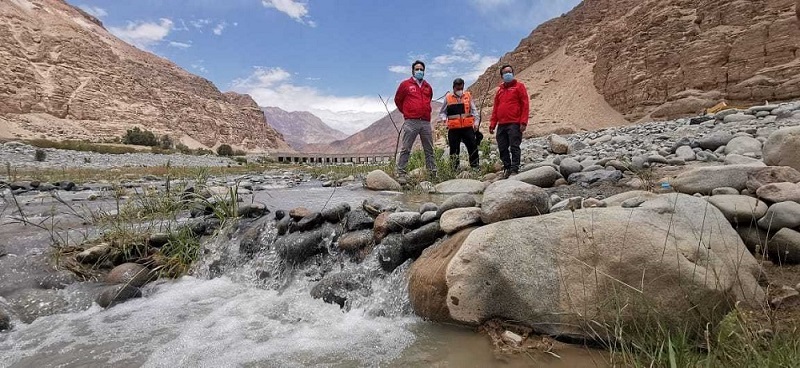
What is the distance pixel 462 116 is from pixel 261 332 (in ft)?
19.3

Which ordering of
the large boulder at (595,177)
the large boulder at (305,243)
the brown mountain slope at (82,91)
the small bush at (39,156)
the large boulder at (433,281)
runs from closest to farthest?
the large boulder at (433,281)
the large boulder at (305,243)
the large boulder at (595,177)
the small bush at (39,156)
the brown mountain slope at (82,91)

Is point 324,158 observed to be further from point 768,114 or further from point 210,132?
point 768,114

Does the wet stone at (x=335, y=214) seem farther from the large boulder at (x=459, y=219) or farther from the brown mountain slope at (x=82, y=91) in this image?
the brown mountain slope at (x=82, y=91)

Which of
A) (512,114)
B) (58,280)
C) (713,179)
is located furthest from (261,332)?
(512,114)

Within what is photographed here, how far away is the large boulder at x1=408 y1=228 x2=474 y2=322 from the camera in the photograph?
279 cm

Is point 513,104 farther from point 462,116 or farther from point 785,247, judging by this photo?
point 785,247

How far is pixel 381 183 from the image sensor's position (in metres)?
7.81

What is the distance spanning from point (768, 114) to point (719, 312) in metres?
11.8

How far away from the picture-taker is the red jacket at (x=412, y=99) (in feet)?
24.8

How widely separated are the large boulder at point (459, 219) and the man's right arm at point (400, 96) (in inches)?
179

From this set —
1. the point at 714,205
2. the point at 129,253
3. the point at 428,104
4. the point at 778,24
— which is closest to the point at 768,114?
the point at 428,104

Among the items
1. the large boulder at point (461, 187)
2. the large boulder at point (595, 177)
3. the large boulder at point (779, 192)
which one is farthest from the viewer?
the large boulder at point (461, 187)

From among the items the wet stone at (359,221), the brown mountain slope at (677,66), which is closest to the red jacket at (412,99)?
the wet stone at (359,221)

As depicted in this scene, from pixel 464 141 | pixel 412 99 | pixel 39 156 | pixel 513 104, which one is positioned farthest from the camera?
pixel 39 156
